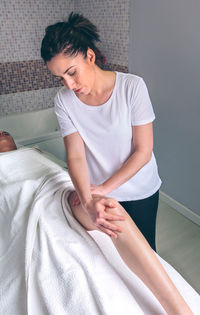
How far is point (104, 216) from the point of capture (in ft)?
3.51

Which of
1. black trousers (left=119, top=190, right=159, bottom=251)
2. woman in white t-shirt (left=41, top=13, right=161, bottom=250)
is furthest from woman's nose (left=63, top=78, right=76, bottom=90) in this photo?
black trousers (left=119, top=190, right=159, bottom=251)

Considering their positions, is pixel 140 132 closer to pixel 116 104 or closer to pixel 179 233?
pixel 116 104

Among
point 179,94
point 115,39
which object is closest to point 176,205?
point 179,94

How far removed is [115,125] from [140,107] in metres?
0.13

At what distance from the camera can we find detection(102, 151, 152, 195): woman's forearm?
4.22 ft

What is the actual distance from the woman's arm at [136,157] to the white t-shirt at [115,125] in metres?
0.03

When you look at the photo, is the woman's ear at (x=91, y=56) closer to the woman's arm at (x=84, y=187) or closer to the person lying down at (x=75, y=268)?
the woman's arm at (x=84, y=187)

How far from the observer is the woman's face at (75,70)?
1.15 metres

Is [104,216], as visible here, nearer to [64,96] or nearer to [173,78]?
[64,96]

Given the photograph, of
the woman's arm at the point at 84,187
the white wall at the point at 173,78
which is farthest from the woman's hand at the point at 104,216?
the white wall at the point at 173,78

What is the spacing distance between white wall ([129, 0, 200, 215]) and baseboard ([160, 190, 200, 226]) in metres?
0.03

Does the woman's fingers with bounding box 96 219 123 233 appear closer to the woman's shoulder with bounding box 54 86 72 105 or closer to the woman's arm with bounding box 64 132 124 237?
the woman's arm with bounding box 64 132 124 237

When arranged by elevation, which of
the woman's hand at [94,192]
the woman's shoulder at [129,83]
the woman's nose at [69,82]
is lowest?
the woman's hand at [94,192]

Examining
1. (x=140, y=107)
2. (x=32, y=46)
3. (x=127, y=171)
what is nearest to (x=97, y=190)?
(x=127, y=171)
